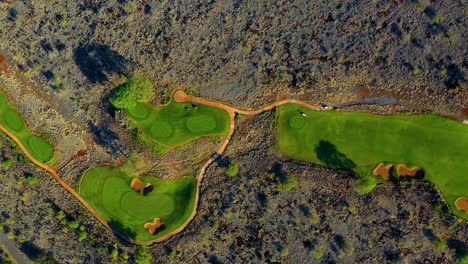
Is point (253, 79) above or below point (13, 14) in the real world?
below

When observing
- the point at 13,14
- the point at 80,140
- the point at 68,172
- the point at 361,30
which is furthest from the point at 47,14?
the point at 361,30

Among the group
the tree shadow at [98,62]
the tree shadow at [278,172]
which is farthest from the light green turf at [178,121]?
the tree shadow at [278,172]

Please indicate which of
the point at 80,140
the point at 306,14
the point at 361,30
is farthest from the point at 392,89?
the point at 80,140

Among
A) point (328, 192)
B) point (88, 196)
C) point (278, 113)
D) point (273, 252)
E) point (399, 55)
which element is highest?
point (399, 55)

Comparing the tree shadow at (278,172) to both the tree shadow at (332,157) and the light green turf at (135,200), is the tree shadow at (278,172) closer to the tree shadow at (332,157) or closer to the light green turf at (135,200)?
the tree shadow at (332,157)

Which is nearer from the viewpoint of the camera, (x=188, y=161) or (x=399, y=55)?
(x=399, y=55)

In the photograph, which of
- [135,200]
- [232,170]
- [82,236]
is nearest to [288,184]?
[232,170]

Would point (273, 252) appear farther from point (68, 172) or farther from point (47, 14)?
point (47, 14)
